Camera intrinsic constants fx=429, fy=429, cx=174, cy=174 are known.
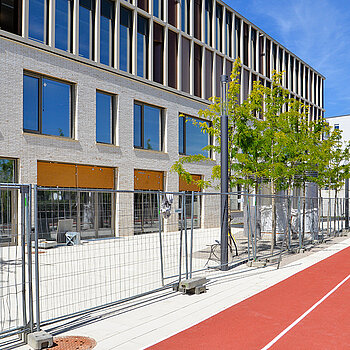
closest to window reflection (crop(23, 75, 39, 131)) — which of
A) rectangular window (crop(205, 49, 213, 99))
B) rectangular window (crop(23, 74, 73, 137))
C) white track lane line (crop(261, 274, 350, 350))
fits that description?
rectangular window (crop(23, 74, 73, 137))

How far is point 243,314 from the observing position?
7.89 meters

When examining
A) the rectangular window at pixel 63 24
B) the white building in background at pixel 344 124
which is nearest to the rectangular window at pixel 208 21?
the rectangular window at pixel 63 24

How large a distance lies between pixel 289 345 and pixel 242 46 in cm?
3209

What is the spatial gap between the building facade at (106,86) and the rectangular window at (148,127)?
60 mm

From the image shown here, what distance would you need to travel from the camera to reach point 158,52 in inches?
1053

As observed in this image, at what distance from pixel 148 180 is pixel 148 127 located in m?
3.20

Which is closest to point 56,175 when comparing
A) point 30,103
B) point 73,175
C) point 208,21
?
point 73,175

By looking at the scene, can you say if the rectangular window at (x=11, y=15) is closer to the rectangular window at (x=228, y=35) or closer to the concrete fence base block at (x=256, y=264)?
the concrete fence base block at (x=256, y=264)

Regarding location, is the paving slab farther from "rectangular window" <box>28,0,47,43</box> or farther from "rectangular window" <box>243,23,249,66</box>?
"rectangular window" <box>243,23,249,66</box>

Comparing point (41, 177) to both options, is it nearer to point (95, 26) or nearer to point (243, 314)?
point (95, 26)

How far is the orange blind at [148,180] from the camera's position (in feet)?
81.0

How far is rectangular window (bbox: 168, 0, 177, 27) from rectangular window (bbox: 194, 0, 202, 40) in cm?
234

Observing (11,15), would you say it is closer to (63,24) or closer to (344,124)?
(63,24)

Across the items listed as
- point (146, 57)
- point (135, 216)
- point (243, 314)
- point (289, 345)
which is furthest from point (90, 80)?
point (289, 345)
